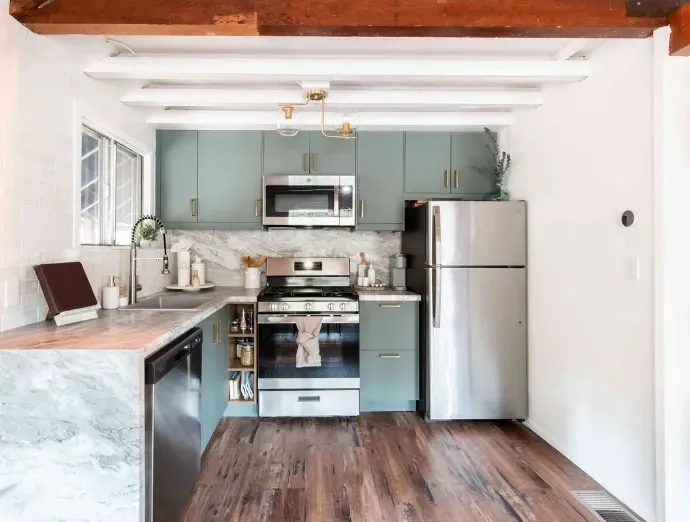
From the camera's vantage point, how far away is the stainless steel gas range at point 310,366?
2889mm

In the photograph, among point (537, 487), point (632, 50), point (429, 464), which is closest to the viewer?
point (632, 50)

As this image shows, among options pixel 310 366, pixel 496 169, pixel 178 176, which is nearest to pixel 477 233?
pixel 496 169

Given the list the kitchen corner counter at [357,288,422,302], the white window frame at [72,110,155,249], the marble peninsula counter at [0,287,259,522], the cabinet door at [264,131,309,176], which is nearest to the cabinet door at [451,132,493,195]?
the kitchen corner counter at [357,288,422,302]

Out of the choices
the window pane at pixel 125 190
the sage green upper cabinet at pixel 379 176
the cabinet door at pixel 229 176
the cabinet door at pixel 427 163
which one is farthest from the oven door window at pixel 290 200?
the window pane at pixel 125 190

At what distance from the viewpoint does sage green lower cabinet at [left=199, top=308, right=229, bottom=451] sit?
2.27 m

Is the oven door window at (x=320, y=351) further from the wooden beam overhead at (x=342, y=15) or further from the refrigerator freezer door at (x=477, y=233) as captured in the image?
the wooden beam overhead at (x=342, y=15)

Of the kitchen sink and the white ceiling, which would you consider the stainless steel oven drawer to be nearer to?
the kitchen sink

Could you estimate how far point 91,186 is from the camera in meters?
2.44

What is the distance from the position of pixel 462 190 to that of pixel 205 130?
86.0 inches

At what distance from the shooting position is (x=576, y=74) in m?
2.25

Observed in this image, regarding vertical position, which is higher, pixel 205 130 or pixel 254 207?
pixel 205 130

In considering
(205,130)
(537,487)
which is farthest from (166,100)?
(537,487)

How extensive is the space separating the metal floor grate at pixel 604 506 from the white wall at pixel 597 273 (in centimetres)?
5

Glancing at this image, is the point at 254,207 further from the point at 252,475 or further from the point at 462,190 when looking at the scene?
the point at 252,475
